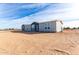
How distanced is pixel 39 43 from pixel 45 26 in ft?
0.59

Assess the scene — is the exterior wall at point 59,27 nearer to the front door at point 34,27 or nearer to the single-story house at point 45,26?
the single-story house at point 45,26

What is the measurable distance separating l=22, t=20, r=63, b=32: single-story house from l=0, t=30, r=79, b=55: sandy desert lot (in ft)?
0.14

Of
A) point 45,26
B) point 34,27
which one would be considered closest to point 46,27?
point 45,26

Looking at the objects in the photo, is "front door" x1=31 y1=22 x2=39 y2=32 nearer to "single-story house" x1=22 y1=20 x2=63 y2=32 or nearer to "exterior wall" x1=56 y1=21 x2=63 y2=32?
"single-story house" x1=22 y1=20 x2=63 y2=32

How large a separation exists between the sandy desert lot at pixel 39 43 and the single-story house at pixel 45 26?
0.04 metres

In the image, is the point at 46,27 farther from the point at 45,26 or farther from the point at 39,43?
the point at 39,43

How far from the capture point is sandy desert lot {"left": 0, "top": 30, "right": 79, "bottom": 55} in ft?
7.41

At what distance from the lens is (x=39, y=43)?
227 cm

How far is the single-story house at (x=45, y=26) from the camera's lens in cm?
227

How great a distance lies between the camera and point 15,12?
7.49 ft

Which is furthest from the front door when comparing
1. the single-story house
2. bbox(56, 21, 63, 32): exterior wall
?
bbox(56, 21, 63, 32): exterior wall

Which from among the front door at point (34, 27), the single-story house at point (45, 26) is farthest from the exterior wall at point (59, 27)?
the front door at point (34, 27)

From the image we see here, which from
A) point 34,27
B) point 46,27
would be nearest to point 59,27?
point 46,27

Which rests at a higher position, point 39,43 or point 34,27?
point 34,27
